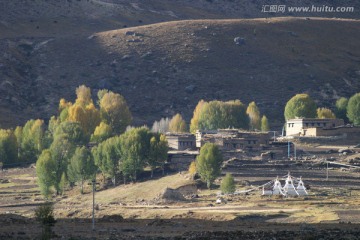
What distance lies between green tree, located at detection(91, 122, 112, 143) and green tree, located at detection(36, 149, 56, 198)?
23915 millimetres

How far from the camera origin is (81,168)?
134 meters

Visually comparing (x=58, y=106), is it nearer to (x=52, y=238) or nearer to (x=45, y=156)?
(x=45, y=156)

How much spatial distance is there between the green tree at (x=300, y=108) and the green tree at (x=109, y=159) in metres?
37.8

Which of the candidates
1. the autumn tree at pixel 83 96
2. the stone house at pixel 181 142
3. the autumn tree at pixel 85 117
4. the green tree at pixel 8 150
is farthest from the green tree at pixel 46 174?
the autumn tree at pixel 83 96

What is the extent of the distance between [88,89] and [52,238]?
110 metres

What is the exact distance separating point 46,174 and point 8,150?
26310 mm

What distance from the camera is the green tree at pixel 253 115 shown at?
6791 inches

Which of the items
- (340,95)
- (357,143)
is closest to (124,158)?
(357,143)

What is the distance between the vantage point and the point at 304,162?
134 m

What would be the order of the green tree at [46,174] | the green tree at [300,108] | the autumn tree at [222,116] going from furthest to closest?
the green tree at [300,108], the autumn tree at [222,116], the green tree at [46,174]

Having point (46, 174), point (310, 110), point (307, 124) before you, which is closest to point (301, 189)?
point (46, 174)

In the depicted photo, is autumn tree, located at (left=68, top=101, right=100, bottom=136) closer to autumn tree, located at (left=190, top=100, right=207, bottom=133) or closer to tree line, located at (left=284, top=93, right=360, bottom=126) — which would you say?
autumn tree, located at (left=190, top=100, right=207, bottom=133)

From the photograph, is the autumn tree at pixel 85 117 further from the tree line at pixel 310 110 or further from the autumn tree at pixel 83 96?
the tree line at pixel 310 110

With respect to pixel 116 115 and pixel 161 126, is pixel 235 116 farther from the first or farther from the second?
pixel 116 115
